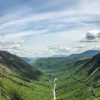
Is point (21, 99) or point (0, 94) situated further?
point (21, 99)

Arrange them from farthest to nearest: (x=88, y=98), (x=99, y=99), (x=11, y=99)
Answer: (x=88, y=98) < (x=11, y=99) < (x=99, y=99)

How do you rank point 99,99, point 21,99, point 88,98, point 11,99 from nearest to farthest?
1. point 99,99
2. point 11,99
3. point 88,98
4. point 21,99

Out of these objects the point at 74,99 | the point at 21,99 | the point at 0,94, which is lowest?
the point at 74,99

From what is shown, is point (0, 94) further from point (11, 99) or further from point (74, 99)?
point (74, 99)

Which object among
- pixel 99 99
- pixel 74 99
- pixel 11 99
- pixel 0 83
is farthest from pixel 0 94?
pixel 99 99

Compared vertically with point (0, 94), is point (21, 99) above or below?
below

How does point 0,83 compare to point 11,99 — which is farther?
point 0,83

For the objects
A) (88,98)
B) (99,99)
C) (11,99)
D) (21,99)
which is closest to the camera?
(99,99)

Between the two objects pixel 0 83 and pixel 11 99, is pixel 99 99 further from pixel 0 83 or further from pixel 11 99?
pixel 0 83

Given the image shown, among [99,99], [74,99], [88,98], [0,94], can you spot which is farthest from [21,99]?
[99,99]
